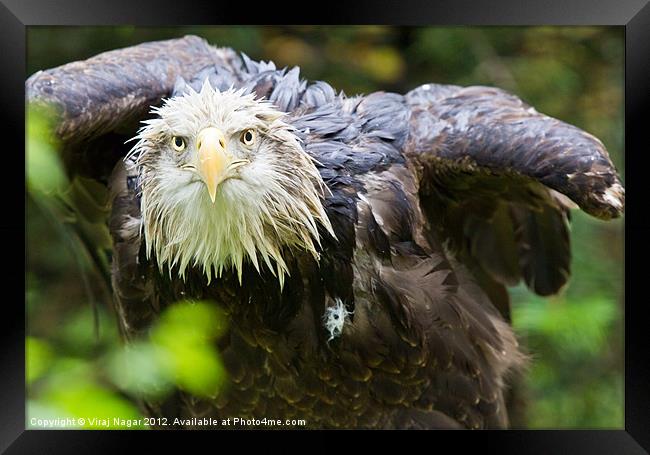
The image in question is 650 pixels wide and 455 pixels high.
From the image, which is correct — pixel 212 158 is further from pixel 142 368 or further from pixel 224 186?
pixel 142 368

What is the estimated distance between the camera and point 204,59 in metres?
2.78

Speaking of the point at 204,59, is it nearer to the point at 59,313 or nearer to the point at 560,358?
the point at 59,313

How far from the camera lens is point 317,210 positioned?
2281 millimetres

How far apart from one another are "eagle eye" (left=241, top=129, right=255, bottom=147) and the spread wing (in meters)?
0.56

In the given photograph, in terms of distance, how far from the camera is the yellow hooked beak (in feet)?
6.42

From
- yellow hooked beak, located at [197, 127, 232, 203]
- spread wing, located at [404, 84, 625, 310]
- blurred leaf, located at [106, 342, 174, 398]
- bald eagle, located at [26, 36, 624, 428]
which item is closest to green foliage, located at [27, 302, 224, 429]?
blurred leaf, located at [106, 342, 174, 398]

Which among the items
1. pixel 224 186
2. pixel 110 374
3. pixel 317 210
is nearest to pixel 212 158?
Result: pixel 224 186

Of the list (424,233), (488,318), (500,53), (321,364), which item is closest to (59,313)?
(321,364)

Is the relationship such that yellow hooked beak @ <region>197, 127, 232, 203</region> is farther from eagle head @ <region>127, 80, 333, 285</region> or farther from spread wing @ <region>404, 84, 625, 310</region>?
spread wing @ <region>404, 84, 625, 310</region>

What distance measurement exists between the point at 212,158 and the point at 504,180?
0.98m

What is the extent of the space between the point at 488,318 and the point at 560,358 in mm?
783
